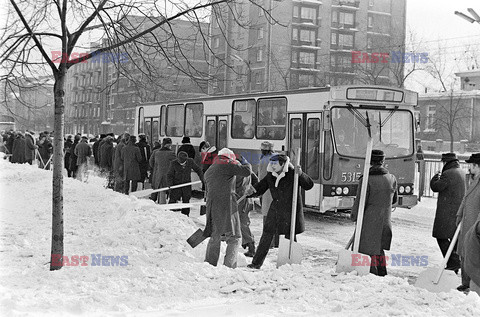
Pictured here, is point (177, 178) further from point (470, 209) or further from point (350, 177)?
point (470, 209)

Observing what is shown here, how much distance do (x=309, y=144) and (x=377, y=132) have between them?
5.35 feet

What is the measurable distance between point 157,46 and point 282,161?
241cm

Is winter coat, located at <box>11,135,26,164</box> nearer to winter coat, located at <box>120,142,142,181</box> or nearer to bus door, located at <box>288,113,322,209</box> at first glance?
winter coat, located at <box>120,142,142,181</box>

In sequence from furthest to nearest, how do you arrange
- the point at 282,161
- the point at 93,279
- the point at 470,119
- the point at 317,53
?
the point at 317,53, the point at 470,119, the point at 282,161, the point at 93,279

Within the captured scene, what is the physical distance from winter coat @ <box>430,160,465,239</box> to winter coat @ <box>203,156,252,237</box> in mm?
3161

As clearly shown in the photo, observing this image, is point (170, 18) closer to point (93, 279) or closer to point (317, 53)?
point (93, 279)

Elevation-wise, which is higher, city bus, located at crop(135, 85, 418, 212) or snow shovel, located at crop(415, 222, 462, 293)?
city bus, located at crop(135, 85, 418, 212)

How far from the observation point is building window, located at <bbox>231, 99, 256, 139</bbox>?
1677 cm

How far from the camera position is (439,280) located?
703 centimetres

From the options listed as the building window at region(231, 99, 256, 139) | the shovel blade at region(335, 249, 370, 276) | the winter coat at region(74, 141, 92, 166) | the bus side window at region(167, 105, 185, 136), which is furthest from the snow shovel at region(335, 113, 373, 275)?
the winter coat at region(74, 141, 92, 166)

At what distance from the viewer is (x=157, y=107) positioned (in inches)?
899

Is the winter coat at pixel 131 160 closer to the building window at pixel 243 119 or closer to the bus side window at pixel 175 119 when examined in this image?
the building window at pixel 243 119

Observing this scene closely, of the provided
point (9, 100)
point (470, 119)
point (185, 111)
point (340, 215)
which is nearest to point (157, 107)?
point (185, 111)

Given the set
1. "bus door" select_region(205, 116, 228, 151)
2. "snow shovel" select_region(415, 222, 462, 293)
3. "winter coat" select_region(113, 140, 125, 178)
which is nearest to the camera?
"snow shovel" select_region(415, 222, 462, 293)
